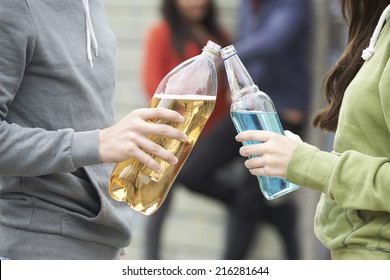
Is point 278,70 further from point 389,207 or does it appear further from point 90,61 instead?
point 389,207

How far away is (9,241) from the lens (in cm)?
224

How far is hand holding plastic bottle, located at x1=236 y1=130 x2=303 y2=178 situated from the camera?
6.57ft

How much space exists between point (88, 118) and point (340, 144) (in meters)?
0.62

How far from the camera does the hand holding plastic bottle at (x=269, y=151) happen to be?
200 cm

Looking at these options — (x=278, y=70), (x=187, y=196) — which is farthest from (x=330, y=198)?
(x=187, y=196)

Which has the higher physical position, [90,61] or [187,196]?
[90,61]

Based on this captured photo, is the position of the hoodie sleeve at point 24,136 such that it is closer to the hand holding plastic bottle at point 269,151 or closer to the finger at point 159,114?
the finger at point 159,114

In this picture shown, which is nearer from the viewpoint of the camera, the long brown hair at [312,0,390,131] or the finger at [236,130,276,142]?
the finger at [236,130,276,142]

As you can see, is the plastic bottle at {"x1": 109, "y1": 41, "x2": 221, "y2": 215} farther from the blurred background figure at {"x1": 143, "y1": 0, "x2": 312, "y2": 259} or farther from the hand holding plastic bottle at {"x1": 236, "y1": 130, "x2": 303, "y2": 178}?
the blurred background figure at {"x1": 143, "y1": 0, "x2": 312, "y2": 259}

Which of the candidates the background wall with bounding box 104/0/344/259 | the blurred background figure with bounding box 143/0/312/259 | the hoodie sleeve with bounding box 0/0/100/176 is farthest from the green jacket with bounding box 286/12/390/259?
the background wall with bounding box 104/0/344/259

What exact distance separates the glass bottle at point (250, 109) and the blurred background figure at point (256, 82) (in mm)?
2549

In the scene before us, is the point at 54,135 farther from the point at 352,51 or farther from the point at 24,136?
the point at 352,51

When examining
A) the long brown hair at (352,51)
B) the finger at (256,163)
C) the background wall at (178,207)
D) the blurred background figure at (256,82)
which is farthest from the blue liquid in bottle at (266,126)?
the background wall at (178,207)
